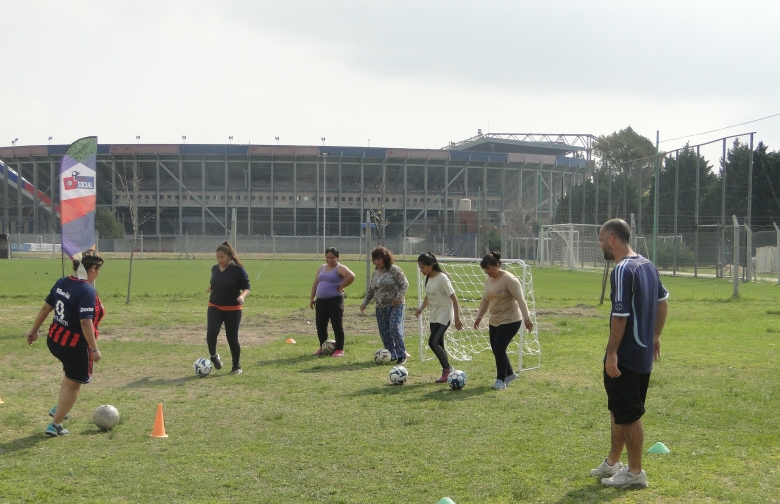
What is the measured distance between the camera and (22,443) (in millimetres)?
6898

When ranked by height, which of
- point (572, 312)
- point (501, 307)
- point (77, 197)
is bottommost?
point (572, 312)

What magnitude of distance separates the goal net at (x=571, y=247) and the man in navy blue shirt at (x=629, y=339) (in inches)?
1540

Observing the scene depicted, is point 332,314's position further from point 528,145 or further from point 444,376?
point 528,145

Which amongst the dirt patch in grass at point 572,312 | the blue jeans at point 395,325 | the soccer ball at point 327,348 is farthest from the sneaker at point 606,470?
the dirt patch in grass at point 572,312

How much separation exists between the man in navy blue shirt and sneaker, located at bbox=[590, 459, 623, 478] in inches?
3.5

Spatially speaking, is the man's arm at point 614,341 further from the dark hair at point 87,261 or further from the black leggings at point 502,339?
the dark hair at point 87,261

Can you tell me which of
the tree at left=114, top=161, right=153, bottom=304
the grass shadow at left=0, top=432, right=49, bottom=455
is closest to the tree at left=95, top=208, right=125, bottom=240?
the tree at left=114, top=161, right=153, bottom=304

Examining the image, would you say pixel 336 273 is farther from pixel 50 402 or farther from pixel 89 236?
pixel 89 236

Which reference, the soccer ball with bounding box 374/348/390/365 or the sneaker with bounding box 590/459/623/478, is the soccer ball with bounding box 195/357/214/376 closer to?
the soccer ball with bounding box 374/348/390/365

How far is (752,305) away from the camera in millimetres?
21422

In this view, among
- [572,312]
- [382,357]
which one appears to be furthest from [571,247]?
[382,357]

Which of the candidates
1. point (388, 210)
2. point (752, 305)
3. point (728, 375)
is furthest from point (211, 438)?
point (388, 210)

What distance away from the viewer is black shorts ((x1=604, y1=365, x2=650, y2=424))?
5602 mm

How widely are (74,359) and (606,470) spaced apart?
186 inches
